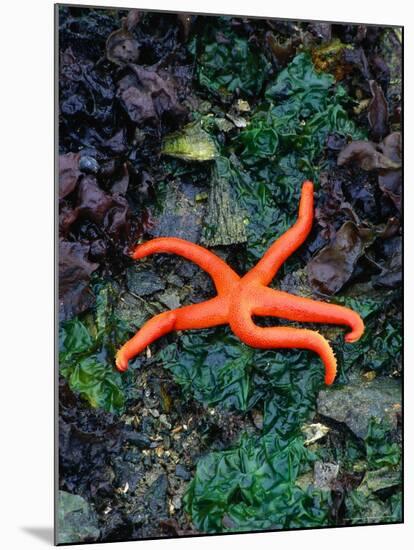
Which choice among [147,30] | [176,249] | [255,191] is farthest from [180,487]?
[147,30]

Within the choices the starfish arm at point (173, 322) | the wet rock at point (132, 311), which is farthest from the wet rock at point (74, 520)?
the wet rock at point (132, 311)

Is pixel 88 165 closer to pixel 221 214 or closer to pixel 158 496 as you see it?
pixel 221 214

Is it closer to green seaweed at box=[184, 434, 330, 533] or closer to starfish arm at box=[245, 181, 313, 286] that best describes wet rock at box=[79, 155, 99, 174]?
starfish arm at box=[245, 181, 313, 286]

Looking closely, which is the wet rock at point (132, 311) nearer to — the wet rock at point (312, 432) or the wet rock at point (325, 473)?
the wet rock at point (312, 432)

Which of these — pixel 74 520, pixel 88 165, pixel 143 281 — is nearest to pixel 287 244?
pixel 143 281

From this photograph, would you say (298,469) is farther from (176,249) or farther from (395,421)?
(176,249)

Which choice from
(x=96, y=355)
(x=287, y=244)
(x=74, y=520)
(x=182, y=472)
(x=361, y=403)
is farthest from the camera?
(x=361, y=403)

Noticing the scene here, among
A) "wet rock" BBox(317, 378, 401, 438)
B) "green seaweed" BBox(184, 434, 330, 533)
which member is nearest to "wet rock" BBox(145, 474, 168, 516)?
"green seaweed" BBox(184, 434, 330, 533)
